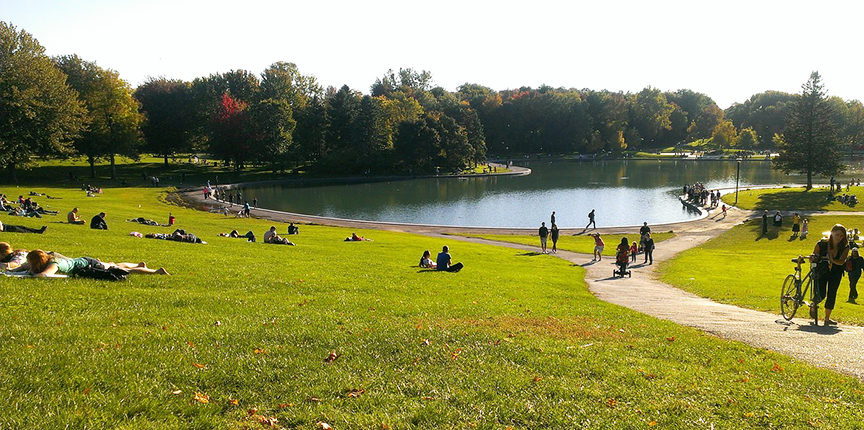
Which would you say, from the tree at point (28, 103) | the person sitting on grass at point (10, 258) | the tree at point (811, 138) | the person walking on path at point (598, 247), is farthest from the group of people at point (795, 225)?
the tree at point (28, 103)

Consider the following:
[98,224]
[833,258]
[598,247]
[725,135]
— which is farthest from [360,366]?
[725,135]

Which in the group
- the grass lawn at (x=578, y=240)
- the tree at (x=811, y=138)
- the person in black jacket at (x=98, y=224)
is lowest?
the grass lawn at (x=578, y=240)

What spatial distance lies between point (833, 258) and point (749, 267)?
1527cm

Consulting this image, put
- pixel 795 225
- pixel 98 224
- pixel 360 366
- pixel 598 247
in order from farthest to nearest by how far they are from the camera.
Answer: pixel 795 225 → pixel 598 247 → pixel 98 224 → pixel 360 366

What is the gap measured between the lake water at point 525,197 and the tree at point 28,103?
72.2ft

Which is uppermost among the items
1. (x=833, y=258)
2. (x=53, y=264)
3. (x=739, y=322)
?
(x=833, y=258)

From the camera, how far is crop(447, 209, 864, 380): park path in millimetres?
8961

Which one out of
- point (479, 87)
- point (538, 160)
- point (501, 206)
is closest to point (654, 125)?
point (538, 160)

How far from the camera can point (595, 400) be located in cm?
677

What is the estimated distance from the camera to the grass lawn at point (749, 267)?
1591 centimetres

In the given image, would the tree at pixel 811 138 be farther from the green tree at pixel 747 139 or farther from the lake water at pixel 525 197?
the green tree at pixel 747 139

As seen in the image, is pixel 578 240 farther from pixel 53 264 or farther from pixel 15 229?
pixel 53 264

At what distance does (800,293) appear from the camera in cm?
1177

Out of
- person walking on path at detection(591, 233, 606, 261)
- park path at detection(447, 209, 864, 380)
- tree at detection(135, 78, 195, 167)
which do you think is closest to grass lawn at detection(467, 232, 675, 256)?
person walking on path at detection(591, 233, 606, 261)
